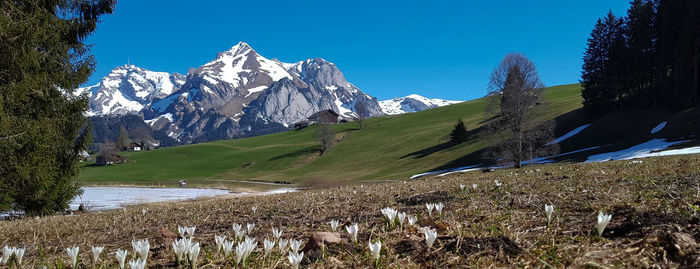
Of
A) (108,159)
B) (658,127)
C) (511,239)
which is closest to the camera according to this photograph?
(511,239)

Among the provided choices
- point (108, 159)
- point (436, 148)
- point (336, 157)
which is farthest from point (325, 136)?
point (108, 159)

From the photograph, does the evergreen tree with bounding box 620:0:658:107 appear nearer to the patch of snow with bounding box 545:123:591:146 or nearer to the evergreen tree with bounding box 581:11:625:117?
the evergreen tree with bounding box 581:11:625:117

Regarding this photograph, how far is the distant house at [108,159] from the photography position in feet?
365

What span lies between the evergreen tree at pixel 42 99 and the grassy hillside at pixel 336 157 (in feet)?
138

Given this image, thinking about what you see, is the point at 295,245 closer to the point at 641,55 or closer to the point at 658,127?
the point at 658,127

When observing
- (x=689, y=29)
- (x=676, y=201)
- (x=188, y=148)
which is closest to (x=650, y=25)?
(x=689, y=29)

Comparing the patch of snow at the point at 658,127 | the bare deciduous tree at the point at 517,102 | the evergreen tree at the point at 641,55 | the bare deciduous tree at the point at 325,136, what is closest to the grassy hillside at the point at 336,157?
the bare deciduous tree at the point at 325,136

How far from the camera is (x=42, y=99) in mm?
13102

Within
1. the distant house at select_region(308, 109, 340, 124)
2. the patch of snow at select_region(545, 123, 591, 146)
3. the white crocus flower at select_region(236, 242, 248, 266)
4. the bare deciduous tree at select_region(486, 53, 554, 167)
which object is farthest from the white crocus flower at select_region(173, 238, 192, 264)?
the distant house at select_region(308, 109, 340, 124)

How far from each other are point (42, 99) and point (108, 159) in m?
117

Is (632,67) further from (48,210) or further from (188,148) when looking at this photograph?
(188,148)

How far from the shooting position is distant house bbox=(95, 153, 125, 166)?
4385 inches

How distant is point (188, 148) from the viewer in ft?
415

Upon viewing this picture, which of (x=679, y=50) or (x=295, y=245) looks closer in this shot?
(x=295, y=245)
